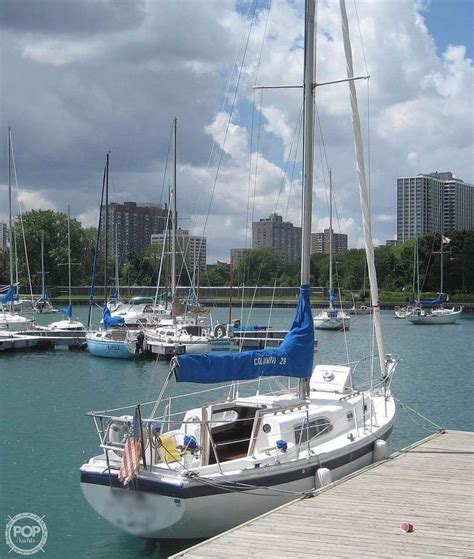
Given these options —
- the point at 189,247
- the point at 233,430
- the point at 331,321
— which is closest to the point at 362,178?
the point at 233,430

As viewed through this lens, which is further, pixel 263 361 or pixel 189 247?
pixel 189 247

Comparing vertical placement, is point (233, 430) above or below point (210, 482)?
above

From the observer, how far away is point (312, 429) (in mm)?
16969

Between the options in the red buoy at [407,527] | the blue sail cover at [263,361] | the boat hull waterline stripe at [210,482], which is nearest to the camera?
the red buoy at [407,527]

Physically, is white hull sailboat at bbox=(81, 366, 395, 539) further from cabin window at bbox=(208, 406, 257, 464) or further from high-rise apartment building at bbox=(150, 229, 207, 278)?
high-rise apartment building at bbox=(150, 229, 207, 278)

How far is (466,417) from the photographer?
29.5m

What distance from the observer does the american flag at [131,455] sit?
1375cm

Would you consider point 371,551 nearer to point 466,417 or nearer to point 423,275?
point 466,417

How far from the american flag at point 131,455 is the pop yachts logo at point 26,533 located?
3114mm

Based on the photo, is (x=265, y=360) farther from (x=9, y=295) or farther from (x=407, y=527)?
(x=9, y=295)

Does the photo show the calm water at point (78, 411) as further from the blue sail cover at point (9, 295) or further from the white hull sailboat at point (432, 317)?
the white hull sailboat at point (432, 317)

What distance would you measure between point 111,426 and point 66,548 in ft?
9.17

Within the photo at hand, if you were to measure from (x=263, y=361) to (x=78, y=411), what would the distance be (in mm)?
15098

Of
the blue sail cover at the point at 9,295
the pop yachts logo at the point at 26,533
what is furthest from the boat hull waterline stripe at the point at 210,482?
the blue sail cover at the point at 9,295
